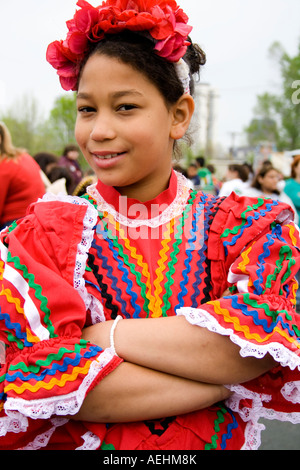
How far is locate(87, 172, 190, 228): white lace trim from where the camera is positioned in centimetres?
149

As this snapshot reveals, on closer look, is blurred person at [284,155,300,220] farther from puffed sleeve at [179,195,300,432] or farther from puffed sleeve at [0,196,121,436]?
puffed sleeve at [0,196,121,436]

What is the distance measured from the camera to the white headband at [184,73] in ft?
4.77

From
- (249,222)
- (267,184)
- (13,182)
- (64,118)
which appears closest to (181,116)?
(249,222)

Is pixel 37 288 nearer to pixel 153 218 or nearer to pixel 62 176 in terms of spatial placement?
pixel 153 218

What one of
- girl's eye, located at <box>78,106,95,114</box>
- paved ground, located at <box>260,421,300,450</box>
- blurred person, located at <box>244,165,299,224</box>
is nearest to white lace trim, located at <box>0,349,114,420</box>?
girl's eye, located at <box>78,106,95,114</box>

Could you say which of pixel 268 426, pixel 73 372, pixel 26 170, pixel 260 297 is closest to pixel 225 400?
pixel 260 297

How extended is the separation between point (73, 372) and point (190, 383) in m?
0.31

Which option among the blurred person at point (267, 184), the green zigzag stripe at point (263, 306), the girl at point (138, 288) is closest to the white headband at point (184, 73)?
the girl at point (138, 288)

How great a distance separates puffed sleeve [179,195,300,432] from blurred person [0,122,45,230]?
2600 millimetres

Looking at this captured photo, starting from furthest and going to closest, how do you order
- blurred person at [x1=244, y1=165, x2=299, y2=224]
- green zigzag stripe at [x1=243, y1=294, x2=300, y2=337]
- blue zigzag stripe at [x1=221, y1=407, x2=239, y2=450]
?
blurred person at [x1=244, y1=165, x2=299, y2=224] → blue zigzag stripe at [x1=221, y1=407, x2=239, y2=450] → green zigzag stripe at [x1=243, y1=294, x2=300, y2=337]

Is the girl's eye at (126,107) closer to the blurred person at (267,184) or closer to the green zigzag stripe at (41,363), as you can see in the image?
the green zigzag stripe at (41,363)

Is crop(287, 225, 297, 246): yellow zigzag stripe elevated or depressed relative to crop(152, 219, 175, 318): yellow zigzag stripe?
elevated

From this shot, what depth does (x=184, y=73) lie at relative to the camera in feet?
4.82
